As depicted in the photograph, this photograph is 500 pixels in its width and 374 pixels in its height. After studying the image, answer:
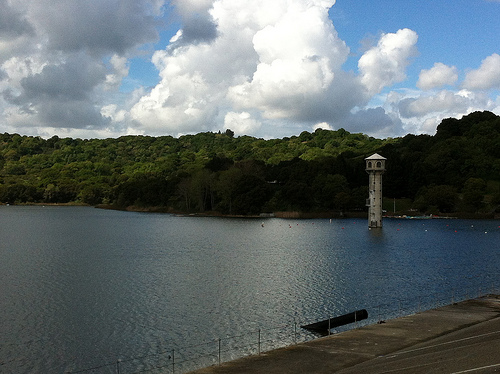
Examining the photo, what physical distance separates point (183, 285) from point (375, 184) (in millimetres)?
95720

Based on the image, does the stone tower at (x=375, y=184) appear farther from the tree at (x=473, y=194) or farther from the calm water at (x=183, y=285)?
the tree at (x=473, y=194)

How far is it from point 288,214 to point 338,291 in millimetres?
140621

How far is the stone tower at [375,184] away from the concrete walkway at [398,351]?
109439 mm

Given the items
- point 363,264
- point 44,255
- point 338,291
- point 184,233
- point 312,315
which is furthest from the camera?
point 184,233

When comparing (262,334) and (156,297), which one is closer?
(262,334)

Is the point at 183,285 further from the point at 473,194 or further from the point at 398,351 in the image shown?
the point at 473,194

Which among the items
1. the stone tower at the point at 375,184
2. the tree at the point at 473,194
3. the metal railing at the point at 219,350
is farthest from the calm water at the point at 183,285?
the tree at the point at 473,194

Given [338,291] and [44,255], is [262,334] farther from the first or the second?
[44,255]

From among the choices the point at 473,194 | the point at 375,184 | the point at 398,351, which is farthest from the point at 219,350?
the point at 473,194

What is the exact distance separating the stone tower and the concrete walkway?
109 metres

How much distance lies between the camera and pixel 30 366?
108 ft

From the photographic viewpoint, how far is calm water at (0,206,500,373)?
3831cm

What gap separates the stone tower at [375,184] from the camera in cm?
14425

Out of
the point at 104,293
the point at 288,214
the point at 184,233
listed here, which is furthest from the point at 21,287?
the point at 288,214
